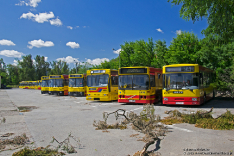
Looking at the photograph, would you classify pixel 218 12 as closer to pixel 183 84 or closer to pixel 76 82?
pixel 183 84

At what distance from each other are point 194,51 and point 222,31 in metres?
23.7

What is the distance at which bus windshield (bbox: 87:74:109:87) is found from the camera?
1869cm

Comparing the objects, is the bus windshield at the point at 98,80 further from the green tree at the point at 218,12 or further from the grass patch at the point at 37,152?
the grass patch at the point at 37,152

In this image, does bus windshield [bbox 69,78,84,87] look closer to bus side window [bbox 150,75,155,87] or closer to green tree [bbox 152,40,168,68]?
bus side window [bbox 150,75,155,87]

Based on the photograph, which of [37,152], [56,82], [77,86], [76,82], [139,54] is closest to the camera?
[37,152]

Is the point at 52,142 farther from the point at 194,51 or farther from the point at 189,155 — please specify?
the point at 194,51

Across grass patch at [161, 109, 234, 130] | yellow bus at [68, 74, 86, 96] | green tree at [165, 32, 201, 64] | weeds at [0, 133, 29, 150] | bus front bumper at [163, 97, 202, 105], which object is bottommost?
weeds at [0, 133, 29, 150]

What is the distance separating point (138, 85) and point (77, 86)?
42.6 ft

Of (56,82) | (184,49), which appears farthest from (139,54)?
(56,82)

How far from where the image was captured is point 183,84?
46.9ft

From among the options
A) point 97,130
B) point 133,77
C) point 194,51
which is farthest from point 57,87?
point 97,130

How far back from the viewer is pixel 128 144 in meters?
5.77

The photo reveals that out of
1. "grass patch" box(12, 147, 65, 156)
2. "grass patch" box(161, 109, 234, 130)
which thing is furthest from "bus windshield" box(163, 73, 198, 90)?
"grass patch" box(12, 147, 65, 156)

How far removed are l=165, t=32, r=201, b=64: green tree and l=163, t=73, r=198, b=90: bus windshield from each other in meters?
16.6
